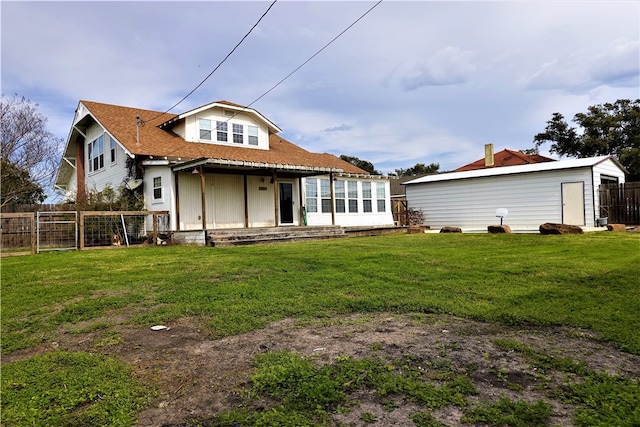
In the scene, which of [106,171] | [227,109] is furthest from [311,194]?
[106,171]

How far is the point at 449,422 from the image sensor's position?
2180mm

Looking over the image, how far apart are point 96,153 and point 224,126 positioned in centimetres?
648

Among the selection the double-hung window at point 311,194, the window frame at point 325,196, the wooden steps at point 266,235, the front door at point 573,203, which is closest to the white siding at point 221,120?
the double-hung window at point 311,194

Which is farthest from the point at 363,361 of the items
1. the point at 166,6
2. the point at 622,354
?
the point at 166,6

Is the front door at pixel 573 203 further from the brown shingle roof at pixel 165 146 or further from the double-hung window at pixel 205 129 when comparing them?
the double-hung window at pixel 205 129

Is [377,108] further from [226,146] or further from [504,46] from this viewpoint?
[504,46]

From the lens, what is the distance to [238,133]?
60.7ft

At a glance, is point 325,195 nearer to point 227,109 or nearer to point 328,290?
point 227,109

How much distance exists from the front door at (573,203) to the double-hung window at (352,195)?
915 centimetres

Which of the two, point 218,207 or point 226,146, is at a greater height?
point 226,146

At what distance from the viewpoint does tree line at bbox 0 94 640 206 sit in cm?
2125

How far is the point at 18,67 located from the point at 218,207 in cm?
998

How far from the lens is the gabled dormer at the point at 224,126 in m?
17.2

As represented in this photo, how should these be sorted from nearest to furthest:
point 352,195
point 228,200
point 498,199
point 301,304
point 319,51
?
point 301,304 → point 319,51 → point 228,200 → point 498,199 → point 352,195
